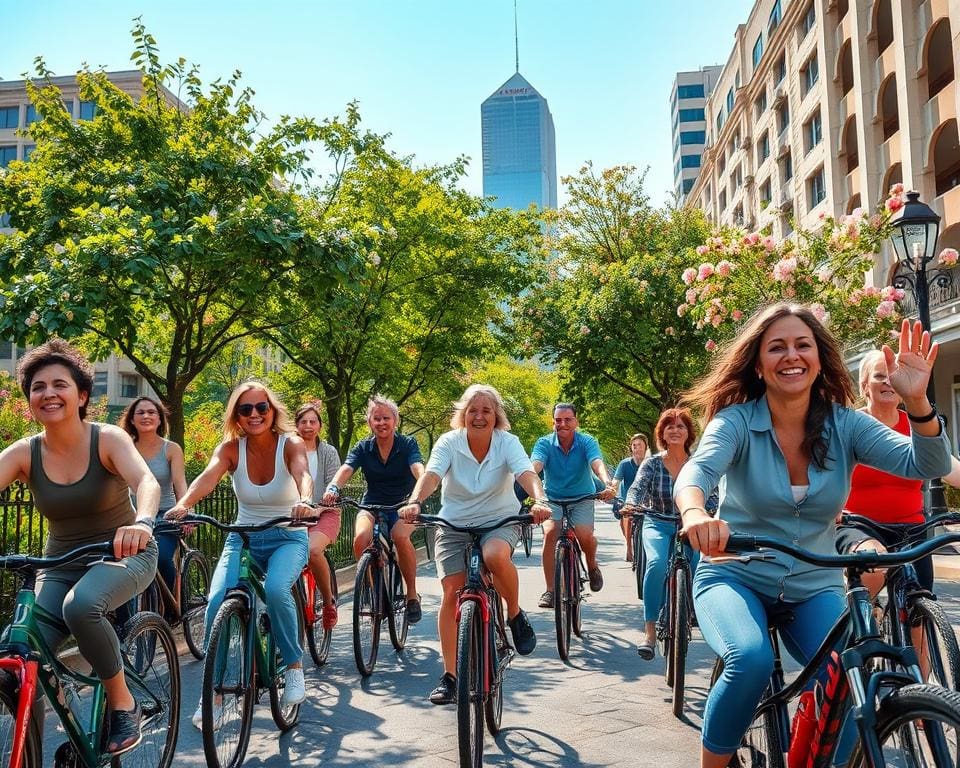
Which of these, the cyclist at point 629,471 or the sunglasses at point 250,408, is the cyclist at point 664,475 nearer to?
the sunglasses at point 250,408

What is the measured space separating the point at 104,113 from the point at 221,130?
1.47m

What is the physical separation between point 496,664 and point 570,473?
4367 mm

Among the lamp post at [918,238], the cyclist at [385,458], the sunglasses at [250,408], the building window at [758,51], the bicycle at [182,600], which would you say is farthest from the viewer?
the building window at [758,51]

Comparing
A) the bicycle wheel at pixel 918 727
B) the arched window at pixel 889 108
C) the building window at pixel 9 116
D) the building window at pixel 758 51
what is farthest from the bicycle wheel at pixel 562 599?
the building window at pixel 9 116

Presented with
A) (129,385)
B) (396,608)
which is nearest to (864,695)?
(396,608)

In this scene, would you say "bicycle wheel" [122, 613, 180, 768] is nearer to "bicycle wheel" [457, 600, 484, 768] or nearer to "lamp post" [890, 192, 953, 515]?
"bicycle wheel" [457, 600, 484, 768]

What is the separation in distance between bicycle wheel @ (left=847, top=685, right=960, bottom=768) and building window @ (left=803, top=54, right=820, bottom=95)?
3507 centimetres

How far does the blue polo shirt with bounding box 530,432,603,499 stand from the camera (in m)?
9.21

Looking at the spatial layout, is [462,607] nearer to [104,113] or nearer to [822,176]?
[104,113]

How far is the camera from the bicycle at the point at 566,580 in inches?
300

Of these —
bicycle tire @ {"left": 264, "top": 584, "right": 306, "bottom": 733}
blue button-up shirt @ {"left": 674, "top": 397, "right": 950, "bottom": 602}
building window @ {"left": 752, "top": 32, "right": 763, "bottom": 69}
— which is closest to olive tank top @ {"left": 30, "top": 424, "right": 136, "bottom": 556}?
bicycle tire @ {"left": 264, "top": 584, "right": 306, "bottom": 733}

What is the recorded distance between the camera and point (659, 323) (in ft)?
82.6

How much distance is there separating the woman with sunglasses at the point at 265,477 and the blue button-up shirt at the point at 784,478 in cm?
270

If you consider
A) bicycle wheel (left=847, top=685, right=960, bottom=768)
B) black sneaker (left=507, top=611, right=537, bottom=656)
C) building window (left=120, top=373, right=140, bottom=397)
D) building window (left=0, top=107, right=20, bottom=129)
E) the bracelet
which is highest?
building window (left=0, top=107, right=20, bottom=129)
